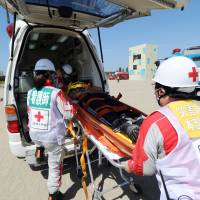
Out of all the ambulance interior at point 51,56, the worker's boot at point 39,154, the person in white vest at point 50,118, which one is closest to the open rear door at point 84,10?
the ambulance interior at point 51,56

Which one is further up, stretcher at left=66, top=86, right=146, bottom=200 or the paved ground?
stretcher at left=66, top=86, right=146, bottom=200

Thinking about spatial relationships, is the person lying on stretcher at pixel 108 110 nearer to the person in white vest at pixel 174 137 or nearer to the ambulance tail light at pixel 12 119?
the person in white vest at pixel 174 137

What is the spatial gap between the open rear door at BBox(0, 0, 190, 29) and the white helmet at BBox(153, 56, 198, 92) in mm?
1279

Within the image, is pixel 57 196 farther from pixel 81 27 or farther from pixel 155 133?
pixel 81 27

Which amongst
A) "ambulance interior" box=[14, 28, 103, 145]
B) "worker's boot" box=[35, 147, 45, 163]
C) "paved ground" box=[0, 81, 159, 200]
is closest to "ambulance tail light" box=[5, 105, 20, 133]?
"ambulance interior" box=[14, 28, 103, 145]

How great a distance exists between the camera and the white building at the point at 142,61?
4450 centimetres

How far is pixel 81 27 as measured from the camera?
4.59 meters

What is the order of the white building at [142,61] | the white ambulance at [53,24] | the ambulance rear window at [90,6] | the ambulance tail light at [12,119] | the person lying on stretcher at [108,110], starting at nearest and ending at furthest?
the person lying on stretcher at [108,110] < the white ambulance at [53,24] < the ambulance rear window at [90,6] < the ambulance tail light at [12,119] < the white building at [142,61]

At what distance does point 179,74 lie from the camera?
1.70 m

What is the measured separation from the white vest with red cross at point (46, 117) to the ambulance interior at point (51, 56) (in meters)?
0.64

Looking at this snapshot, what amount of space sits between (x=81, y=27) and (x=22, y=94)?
5.84ft

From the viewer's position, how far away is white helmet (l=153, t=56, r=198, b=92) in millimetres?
1696

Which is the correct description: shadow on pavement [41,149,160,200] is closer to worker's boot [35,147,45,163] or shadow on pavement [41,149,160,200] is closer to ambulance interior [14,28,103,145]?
worker's boot [35,147,45,163]

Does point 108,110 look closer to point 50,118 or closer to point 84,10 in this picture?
point 50,118
